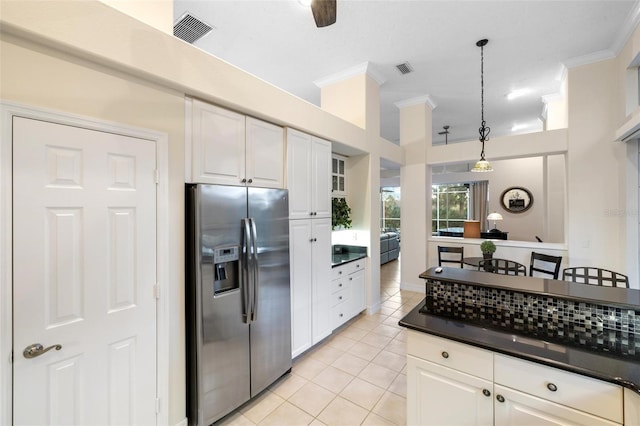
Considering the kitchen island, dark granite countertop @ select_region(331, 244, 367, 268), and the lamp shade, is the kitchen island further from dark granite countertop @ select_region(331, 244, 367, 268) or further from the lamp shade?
the lamp shade

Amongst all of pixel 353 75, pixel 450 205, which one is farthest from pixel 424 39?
pixel 450 205

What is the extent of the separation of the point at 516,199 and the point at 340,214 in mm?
7218

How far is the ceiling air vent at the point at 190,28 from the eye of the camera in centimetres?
271

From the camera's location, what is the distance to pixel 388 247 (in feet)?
25.9

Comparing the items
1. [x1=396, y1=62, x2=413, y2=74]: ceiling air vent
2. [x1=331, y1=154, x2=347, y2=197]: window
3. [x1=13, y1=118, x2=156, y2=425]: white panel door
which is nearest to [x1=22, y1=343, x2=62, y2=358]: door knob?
[x1=13, y1=118, x2=156, y2=425]: white panel door

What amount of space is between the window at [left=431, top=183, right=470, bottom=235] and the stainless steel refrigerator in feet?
27.5

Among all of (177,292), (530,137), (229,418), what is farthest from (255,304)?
(530,137)

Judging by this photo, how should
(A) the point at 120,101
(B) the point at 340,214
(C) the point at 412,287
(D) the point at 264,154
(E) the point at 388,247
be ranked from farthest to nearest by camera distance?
(E) the point at 388,247
(C) the point at 412,287
(B) the point at 340,214
(D) the point at 264,154
(A) the point at 120,101

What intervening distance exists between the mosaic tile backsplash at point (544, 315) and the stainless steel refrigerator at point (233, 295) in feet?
4.39

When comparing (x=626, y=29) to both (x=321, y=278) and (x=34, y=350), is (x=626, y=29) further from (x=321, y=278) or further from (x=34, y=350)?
(x=34, y=350)

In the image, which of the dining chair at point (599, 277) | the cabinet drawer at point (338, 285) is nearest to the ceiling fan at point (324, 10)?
the cabinet drawer at point (338, 285)

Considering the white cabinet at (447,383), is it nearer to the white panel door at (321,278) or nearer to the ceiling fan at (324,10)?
the white panel door at (321,278)

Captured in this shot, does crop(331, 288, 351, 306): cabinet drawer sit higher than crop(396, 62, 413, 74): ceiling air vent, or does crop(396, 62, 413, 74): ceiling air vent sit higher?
crop(396, 62, 413, 74): ceiling air vent

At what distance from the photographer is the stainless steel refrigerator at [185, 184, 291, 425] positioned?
1867mm
